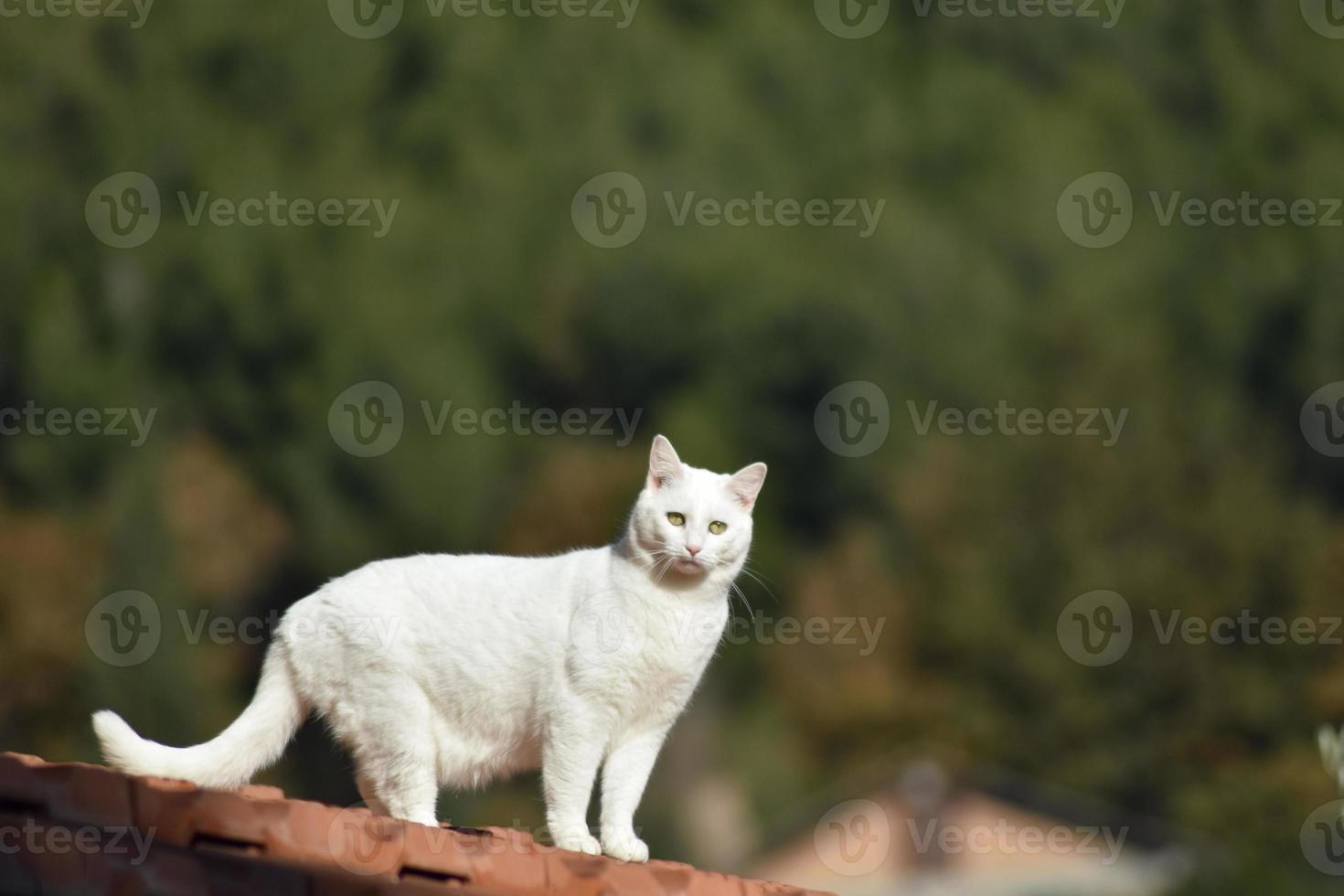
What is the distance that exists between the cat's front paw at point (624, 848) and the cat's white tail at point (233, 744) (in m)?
1.17

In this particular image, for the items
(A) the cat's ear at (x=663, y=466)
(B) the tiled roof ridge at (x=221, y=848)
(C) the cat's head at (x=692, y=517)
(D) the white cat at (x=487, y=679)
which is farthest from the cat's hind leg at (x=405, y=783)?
(A) the cat's ear at (x=663, y=466)

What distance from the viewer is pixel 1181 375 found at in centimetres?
4491

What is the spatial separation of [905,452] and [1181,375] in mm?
6472

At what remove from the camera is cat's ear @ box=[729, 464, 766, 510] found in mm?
7586

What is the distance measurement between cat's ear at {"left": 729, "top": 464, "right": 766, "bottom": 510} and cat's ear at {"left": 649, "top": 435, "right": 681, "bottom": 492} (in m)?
0.22

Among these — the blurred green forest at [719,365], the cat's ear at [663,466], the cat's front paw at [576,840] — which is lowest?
the cat's front paw at [576,840]

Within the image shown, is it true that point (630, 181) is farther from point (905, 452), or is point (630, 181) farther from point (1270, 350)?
point (1270, 350)

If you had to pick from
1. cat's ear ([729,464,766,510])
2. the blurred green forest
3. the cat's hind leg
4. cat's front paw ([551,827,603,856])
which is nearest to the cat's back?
the cat's hind leg

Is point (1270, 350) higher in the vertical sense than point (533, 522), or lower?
higher

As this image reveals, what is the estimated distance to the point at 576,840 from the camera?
6.96 metres

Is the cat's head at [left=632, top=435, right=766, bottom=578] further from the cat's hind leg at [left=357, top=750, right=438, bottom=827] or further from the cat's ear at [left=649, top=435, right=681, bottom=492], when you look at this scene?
the cat's hind leg at [left=357, top=750, right=438, bottom=827]

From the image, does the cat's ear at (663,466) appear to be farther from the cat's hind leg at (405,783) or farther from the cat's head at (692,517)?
the cat's hind leg at (405,783)

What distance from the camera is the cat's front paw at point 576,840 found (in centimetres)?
695

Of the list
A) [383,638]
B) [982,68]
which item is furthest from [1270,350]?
[383,638]
